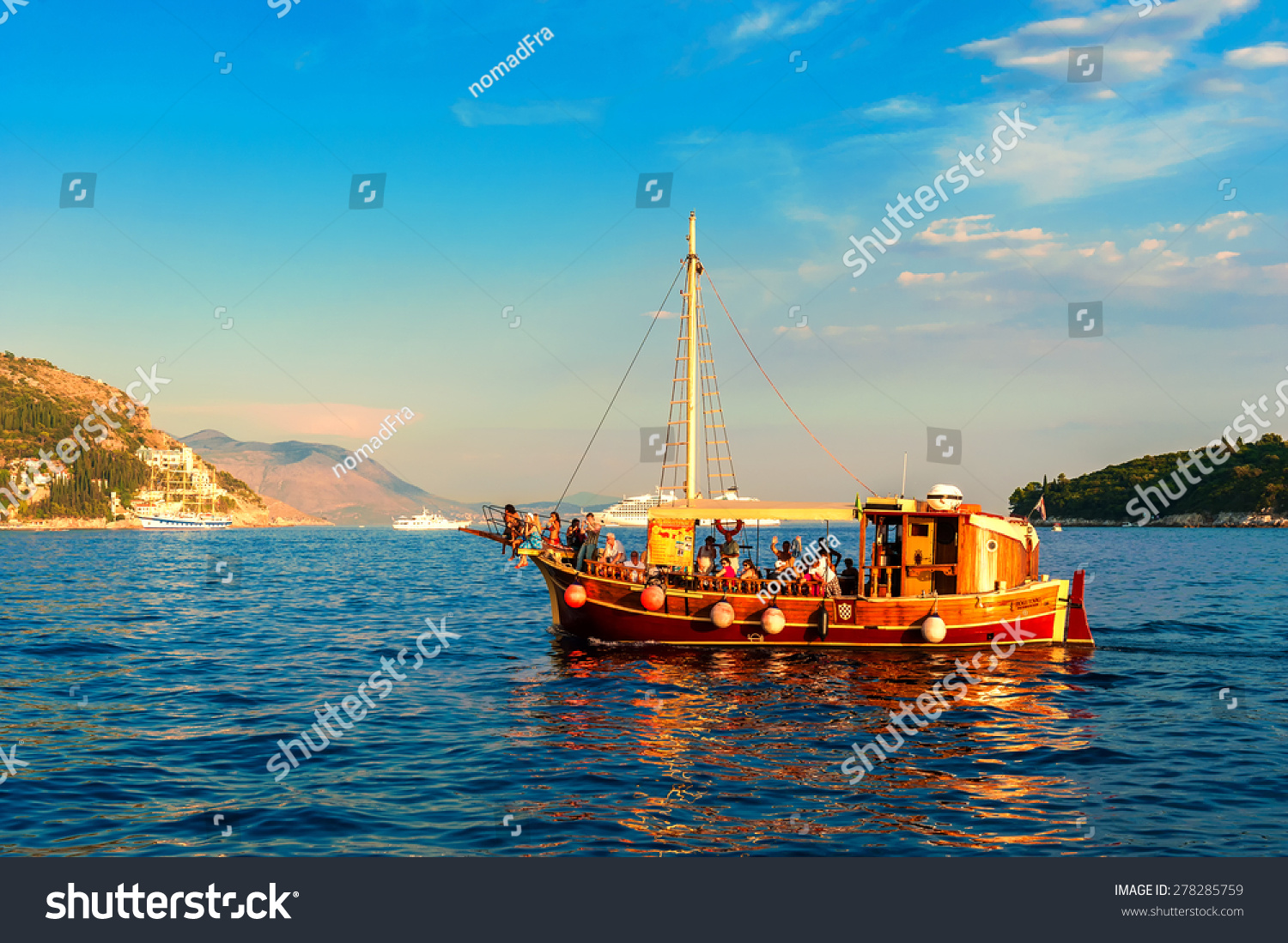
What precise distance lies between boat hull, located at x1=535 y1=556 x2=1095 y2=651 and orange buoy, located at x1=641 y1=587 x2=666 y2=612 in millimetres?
300

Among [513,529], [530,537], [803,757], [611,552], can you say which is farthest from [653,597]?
[803,757]

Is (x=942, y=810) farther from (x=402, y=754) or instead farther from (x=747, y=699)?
(x=402, y=754)

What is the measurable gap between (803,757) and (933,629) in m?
11.4

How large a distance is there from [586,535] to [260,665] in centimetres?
1031

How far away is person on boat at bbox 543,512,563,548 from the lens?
2762cm

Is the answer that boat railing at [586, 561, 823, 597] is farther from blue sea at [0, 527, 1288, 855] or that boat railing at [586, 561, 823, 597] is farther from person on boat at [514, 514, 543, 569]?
person on boat at [514, 514, 543, 569]

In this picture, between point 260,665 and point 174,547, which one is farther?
point 174,547

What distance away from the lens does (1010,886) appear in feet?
26.3

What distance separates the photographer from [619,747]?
1533 cm

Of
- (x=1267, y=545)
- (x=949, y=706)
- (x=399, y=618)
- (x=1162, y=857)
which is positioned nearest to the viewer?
(x=1162, y=857)

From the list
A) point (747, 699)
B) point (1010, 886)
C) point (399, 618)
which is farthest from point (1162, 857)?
point (399, 618)

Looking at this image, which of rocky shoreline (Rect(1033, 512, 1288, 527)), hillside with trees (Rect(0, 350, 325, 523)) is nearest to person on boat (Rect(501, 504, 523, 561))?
rocky shoreline (Rect(1033, 512, 1288, 527))

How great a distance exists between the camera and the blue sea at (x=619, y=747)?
434 inches

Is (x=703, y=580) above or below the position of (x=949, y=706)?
above
